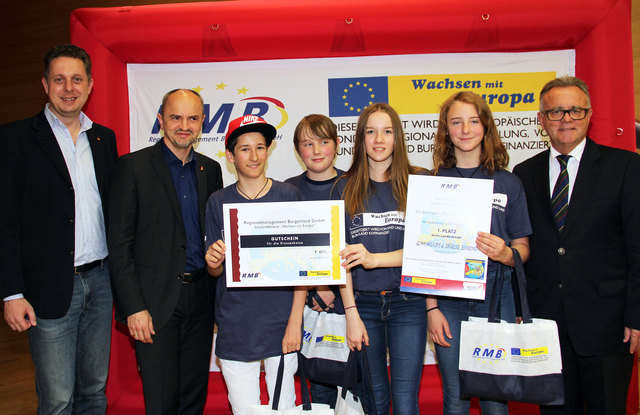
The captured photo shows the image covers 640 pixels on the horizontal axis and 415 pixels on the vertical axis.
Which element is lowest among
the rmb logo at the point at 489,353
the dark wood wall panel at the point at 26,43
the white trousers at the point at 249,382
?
the white trousers at the point at 249,382

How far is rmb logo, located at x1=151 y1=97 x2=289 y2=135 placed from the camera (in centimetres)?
409

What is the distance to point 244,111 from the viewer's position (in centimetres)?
410

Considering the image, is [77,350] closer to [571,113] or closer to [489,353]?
[489,353]

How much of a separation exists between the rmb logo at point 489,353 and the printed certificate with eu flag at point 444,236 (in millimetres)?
295

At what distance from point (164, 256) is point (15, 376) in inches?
131

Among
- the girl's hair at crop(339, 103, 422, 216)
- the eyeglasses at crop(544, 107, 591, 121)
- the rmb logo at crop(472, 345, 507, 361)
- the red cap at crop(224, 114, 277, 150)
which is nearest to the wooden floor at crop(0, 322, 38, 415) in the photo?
the red cap at crop(224, 114, 277, 150)

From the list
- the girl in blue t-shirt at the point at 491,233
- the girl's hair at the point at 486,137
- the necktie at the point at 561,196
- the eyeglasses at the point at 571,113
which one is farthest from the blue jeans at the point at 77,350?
the eyeglasses at the point at 571,113

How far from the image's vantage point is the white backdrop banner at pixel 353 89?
4.04 m

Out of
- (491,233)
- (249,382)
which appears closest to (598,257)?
(491,233)

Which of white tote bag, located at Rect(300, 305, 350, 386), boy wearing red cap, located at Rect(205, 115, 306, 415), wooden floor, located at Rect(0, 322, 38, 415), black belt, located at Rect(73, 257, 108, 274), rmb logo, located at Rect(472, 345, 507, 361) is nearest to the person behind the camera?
rmb logo, located at Rect(472, 345, 507, 361)

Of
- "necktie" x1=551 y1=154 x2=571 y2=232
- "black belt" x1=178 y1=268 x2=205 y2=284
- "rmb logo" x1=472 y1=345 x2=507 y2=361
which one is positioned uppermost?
"necktie" x1=551 y1=154 x2=571 y2=232

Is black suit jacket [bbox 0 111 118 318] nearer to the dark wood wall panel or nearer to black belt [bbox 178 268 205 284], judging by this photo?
black belt [bbox 178 268 205 284]

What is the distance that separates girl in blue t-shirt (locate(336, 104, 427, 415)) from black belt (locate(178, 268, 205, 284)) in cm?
100

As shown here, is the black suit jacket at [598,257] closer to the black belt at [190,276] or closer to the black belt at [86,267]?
the black belt at [190,276]
